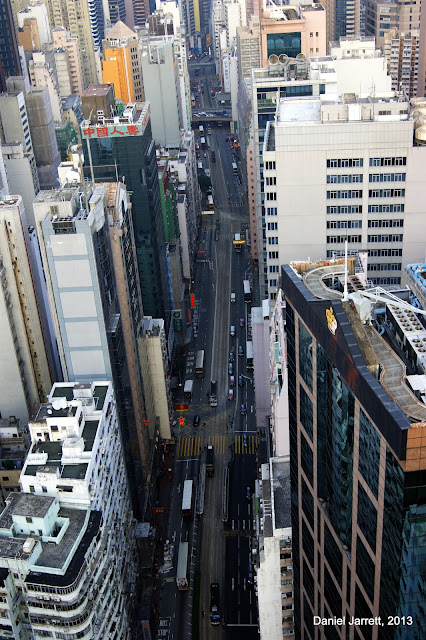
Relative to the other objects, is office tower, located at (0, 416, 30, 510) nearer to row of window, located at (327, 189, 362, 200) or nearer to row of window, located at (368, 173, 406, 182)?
row of window, located at (327, 189, 362, 200)

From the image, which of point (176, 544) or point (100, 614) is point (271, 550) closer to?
point (100, 614)

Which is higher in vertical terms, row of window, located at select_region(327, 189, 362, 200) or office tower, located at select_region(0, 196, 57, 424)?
row of window, located at select_region(327, 189, 362, 200)

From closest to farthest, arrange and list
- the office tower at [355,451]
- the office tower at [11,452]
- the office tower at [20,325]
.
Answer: the office tower at [355,451] → the office tower at [20,325] → the office tower at [11,452]

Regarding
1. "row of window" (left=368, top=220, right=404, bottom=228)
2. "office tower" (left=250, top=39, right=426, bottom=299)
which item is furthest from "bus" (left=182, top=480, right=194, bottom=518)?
"row of window" (left=368, top=220, right=404, bottom=228)

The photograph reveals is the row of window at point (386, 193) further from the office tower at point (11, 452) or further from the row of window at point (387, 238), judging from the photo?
the office tower at point (11, 452)

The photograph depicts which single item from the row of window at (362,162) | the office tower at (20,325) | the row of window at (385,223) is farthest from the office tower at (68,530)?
the row of window at (362,162)

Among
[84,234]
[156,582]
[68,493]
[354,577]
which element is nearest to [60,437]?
[68,493]
